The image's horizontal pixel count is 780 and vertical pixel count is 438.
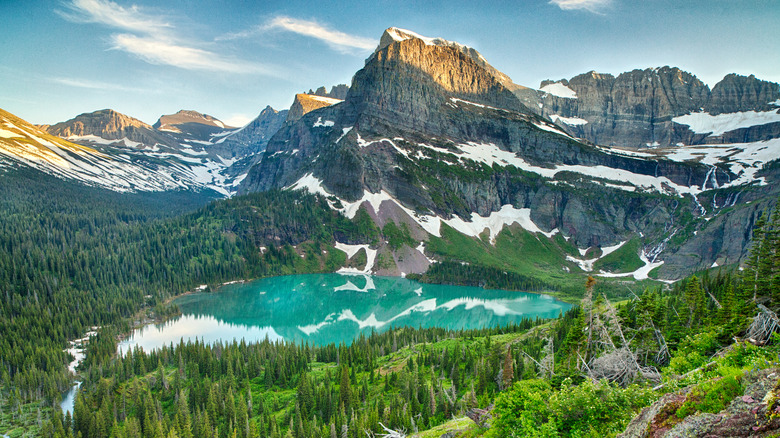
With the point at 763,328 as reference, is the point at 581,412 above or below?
below

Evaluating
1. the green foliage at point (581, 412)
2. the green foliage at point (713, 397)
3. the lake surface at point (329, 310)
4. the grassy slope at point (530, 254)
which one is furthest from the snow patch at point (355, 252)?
the green foliage at point (713, 397)

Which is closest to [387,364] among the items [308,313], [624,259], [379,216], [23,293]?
[308,313]

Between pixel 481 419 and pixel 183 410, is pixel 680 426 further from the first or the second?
pixel 183 410

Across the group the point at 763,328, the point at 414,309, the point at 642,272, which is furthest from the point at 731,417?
the point at 642,272

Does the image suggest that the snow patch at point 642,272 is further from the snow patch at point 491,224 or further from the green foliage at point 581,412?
the green foliage at point 581,412

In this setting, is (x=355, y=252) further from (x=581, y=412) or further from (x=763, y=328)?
(x=581, y=412)

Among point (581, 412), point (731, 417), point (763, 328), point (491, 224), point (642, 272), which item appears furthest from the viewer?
point (491, 224)

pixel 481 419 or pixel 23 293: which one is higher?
pixel 481 419
